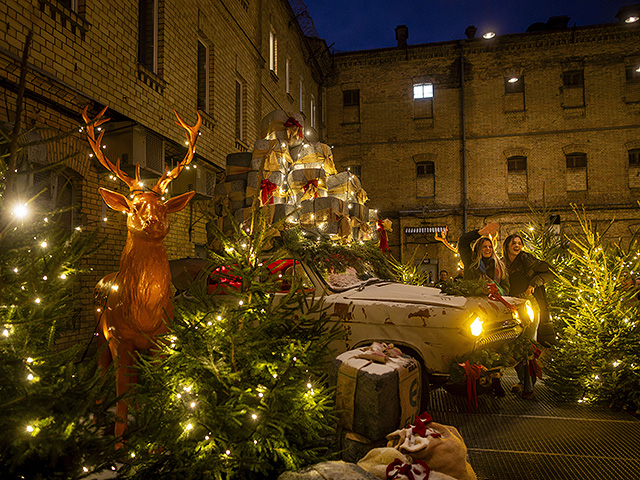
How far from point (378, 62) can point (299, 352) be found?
20.4 m

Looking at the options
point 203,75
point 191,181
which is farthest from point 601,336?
point 203,75

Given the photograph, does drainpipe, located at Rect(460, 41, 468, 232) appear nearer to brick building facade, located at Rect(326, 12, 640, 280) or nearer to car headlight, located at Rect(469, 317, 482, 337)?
brick building facade, located at Rect(326, 12, 640, 280)

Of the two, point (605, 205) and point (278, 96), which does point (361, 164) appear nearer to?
point (278, 96)

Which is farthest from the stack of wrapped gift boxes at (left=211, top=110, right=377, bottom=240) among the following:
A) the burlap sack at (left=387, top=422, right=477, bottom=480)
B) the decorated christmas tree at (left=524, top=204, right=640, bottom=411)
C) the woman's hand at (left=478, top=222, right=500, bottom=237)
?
the burlap sack at (left=387, top=422, right=477, bottom=480)

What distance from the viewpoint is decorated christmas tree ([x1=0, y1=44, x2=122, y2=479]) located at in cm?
161

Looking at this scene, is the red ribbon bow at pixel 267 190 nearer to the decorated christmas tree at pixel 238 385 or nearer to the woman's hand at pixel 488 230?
the woman's hand at pixel 488 230

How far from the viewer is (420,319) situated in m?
4.32

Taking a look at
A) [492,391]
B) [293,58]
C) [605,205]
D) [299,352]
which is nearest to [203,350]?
[299,352]

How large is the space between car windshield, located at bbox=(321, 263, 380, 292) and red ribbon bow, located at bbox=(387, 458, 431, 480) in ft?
8.16

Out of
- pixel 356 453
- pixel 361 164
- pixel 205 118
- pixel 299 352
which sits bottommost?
pixel 356 453

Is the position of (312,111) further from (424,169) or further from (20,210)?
(20,210)

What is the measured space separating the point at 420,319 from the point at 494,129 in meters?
17.6

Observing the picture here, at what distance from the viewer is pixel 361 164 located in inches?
796

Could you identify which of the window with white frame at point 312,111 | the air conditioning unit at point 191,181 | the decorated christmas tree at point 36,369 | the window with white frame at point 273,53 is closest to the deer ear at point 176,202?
the decorated christmas tree at point 36,369
